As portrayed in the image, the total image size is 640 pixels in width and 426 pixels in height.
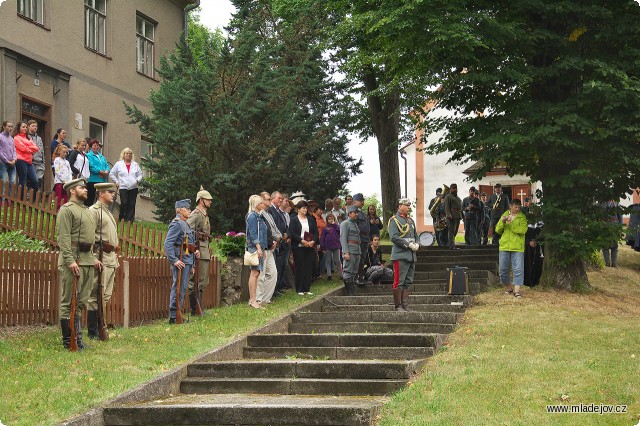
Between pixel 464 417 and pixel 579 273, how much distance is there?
1041 cm

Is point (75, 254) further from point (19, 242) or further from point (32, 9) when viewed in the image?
point (32, 9)

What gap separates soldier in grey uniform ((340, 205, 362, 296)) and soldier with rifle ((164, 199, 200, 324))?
345 centimetres

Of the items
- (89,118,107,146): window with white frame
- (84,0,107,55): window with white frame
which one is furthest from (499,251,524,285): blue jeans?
(84,0,107,55): window with white frame

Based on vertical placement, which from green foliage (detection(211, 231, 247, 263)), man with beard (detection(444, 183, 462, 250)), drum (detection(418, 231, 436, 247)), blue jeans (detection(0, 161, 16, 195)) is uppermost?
blue jeans (detection(0, 161, 16, 195))

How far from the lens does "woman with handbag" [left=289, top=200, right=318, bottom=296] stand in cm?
1894

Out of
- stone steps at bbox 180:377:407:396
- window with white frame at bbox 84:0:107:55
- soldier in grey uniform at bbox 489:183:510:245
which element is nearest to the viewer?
stone steps at bbox 180:377:407:396

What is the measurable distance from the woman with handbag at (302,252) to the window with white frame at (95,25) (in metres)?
11.2

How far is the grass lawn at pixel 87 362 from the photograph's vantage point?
372 inches

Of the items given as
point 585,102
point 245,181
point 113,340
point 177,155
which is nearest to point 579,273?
point 585,102

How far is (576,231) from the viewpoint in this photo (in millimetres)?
18578

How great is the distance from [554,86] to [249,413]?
38.2 ft

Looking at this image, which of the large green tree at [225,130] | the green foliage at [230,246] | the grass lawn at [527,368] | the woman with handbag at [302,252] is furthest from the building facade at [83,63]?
the grass lawn at [527,368]

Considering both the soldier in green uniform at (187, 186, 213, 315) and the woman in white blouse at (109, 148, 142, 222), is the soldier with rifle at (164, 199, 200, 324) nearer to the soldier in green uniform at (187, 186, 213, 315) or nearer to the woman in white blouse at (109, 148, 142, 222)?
the soldier in green uniform at (187, 186, 213, 315)

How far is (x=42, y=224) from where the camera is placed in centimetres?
1670
